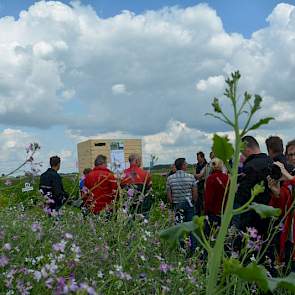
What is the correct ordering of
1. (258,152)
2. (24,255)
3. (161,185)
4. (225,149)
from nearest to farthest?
(225,149), (24,255), (258,152), (161,185)

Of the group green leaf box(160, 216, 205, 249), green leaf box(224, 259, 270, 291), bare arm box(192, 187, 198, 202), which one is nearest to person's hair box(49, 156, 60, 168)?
bare arm box(192, 187, 198, 202)

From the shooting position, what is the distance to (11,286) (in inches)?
79.0

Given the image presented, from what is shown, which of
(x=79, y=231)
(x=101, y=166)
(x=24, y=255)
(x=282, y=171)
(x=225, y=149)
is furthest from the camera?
(x=101, y=166)

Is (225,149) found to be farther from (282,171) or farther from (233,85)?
(282,171)

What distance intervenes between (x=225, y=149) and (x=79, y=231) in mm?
2054

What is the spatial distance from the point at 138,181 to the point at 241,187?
138cm

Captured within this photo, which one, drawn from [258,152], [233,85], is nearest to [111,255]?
[233,85]

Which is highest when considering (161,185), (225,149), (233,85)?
(233,85)

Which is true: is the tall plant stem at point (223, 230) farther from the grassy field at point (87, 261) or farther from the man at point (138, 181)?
the man at point (138, 181)

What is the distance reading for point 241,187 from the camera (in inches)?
189

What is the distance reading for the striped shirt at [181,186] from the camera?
308 inches

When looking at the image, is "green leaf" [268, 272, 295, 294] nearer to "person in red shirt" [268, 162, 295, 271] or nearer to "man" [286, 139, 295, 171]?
"person in red shirt" [268, 162, 295, 271]

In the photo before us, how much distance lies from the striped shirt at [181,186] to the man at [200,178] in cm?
36

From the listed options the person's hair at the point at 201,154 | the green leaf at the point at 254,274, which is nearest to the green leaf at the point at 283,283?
the green leaf at the point at 254,274
